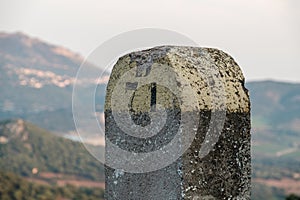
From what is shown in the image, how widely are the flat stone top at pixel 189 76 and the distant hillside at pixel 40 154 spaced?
6150cm

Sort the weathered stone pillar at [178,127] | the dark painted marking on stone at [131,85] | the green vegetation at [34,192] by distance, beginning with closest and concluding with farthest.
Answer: the weathered stone pillar at [178,127]
the dark painted marking on stone at [131,85]
the green vegetation at [34,192]

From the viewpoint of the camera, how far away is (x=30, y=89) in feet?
631

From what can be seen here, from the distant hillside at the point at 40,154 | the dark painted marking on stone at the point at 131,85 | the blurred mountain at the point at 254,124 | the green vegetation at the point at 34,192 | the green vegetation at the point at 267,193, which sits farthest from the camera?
the blurred mountain at the point at 254,124

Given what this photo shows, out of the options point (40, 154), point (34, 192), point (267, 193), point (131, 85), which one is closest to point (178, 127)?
point (131, 85)

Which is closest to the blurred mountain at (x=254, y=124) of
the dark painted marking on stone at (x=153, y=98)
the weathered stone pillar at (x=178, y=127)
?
the weathered stone pillar at (x=178, y=127)

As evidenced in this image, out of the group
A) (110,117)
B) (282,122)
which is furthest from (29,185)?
(282,122)

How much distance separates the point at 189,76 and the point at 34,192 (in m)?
42.6

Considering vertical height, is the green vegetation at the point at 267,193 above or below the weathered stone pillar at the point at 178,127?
below

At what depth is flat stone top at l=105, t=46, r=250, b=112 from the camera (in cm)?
400

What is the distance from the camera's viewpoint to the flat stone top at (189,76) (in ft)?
13.1

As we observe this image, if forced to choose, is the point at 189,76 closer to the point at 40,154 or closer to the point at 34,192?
the point at 34,192

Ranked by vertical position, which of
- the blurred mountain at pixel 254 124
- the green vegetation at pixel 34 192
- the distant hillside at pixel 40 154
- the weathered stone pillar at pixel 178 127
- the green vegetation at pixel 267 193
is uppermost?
the weathered stone pillar at pixel 178 127

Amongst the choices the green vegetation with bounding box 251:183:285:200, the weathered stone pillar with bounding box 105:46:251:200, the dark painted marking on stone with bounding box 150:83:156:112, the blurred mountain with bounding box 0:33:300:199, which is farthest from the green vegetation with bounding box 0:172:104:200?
the dark painted marking on stone with bounding box 150:83:156:112

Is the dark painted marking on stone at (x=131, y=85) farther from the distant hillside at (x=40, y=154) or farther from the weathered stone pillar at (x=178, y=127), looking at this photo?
the distant hillside at (x=40, y=154)
